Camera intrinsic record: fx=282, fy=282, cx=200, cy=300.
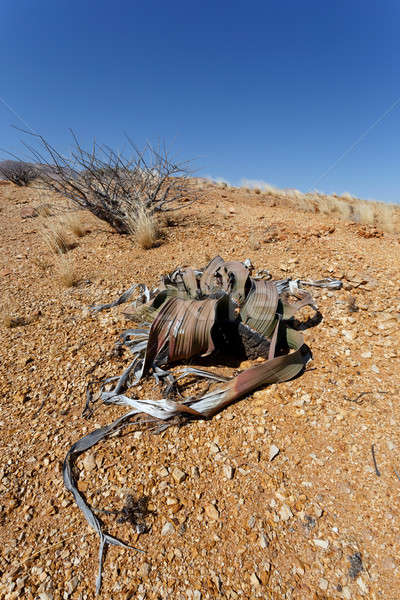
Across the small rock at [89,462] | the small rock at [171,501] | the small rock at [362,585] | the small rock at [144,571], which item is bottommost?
the small rock at [144,571]

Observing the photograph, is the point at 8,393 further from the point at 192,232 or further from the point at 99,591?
the point at 192,232

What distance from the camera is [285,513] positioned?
1.09m

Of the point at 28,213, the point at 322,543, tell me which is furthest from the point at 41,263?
the point at 322,543

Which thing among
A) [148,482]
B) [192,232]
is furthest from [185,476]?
[192,232]

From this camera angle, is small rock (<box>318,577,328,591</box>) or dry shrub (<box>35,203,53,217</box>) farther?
dry shrub (<box>35,203,53,217</box>)

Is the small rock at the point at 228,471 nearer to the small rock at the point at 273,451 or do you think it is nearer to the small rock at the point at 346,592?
the small rock at the point at 273,451

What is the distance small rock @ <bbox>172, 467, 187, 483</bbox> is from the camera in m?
1.23

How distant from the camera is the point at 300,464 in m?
1.24

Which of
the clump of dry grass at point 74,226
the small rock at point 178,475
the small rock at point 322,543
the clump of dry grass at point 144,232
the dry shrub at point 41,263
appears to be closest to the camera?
the small rock at point 322,543

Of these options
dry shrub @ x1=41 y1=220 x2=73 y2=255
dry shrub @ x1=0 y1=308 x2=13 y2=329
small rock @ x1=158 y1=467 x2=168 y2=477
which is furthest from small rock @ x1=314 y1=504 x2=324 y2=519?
dry shrub @ x1=41 y1=220 x2=73 y2=255

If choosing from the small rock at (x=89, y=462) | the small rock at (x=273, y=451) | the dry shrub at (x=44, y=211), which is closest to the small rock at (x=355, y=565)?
the small rock at (x=273, y=451)

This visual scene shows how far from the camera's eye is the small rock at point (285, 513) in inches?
42.4

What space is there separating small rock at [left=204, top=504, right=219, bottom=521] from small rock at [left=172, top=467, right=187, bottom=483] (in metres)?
0.15

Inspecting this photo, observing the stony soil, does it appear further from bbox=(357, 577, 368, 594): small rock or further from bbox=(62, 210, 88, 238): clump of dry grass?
bbox=(62, 210, 88, 238): clump of dry grass
